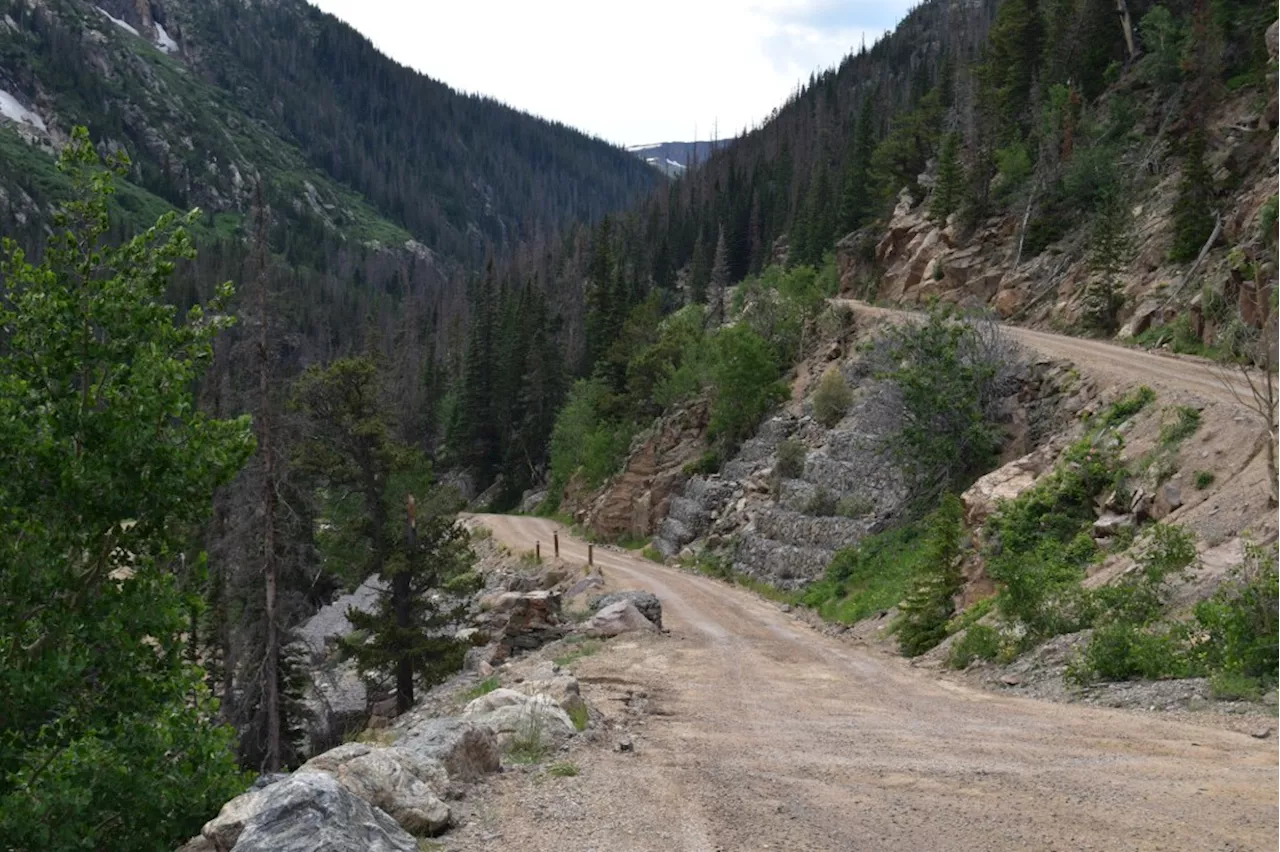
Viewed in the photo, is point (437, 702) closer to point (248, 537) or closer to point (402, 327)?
point (248, 537)

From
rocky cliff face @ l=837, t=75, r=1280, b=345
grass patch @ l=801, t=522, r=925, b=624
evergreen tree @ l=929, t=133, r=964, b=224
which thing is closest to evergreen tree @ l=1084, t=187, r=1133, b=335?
rocky cliff face @ l=837, t=75, r=1280, b=345

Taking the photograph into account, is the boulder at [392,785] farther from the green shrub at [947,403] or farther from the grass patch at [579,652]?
the green shrub at [947,403]

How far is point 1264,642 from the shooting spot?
11352mm

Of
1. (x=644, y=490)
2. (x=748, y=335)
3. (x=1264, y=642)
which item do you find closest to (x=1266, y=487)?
(x=1264, y=642)

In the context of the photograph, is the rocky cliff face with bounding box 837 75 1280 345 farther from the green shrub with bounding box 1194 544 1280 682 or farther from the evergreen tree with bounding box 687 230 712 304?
the evergreen tree with bounding box 687 230 712 304

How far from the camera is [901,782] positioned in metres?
8.70

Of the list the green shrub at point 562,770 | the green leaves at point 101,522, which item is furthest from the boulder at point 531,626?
the green shrub at point 562,770

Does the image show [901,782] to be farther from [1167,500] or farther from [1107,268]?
[1107,268]

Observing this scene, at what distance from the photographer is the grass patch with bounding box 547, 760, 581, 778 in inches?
364

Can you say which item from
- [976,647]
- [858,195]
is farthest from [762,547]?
[858,195]

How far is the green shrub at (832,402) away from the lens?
121 feet

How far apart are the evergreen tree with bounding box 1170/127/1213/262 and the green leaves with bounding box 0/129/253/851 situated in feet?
104

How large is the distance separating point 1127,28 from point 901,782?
165ft

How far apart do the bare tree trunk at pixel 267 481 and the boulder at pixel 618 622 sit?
270 inches
